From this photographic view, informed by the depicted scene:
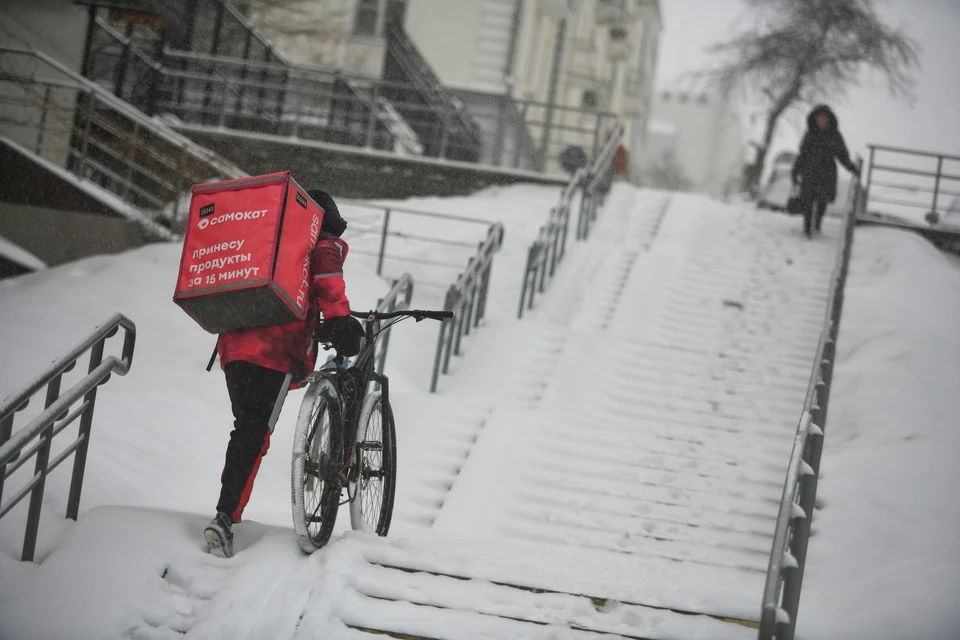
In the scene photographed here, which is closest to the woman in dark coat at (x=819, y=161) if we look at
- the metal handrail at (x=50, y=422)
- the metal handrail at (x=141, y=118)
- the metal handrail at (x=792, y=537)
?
the metal handrail at (x=141, y=118)

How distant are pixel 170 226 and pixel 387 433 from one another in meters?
7.24

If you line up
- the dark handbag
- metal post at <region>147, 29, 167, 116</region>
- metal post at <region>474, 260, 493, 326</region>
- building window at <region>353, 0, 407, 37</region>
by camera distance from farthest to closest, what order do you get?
building window at <region>353, 0, 407, 37</region> < metal post at <region>147, 29, 167, 116</region> < the dark handbag < metal post at <region>474, 260, 493, 326</region>

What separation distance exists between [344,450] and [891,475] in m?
3.72

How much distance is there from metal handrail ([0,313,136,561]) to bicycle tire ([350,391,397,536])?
987 mm

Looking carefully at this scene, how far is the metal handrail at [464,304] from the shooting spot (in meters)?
7.57

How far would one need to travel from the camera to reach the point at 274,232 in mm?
3570

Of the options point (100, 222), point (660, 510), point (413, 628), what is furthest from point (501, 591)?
point (100, 222)

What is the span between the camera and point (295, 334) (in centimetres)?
380

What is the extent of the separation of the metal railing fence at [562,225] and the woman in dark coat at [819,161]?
2.52 metres

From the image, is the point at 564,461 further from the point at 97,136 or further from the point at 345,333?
the point at 97,136

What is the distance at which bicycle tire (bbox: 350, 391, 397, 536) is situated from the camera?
4.06 meters

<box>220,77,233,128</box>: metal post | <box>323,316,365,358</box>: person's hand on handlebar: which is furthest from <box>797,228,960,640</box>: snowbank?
<box>220,77,233,128</box>: metal post

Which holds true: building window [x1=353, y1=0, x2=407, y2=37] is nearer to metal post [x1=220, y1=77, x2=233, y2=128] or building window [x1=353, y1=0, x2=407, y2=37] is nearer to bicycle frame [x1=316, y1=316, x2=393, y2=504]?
metal post [x1=220, y1=77, x2=233, y2=128]

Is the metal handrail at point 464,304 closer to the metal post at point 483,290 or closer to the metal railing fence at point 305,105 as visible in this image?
the metal post at point 483,290
